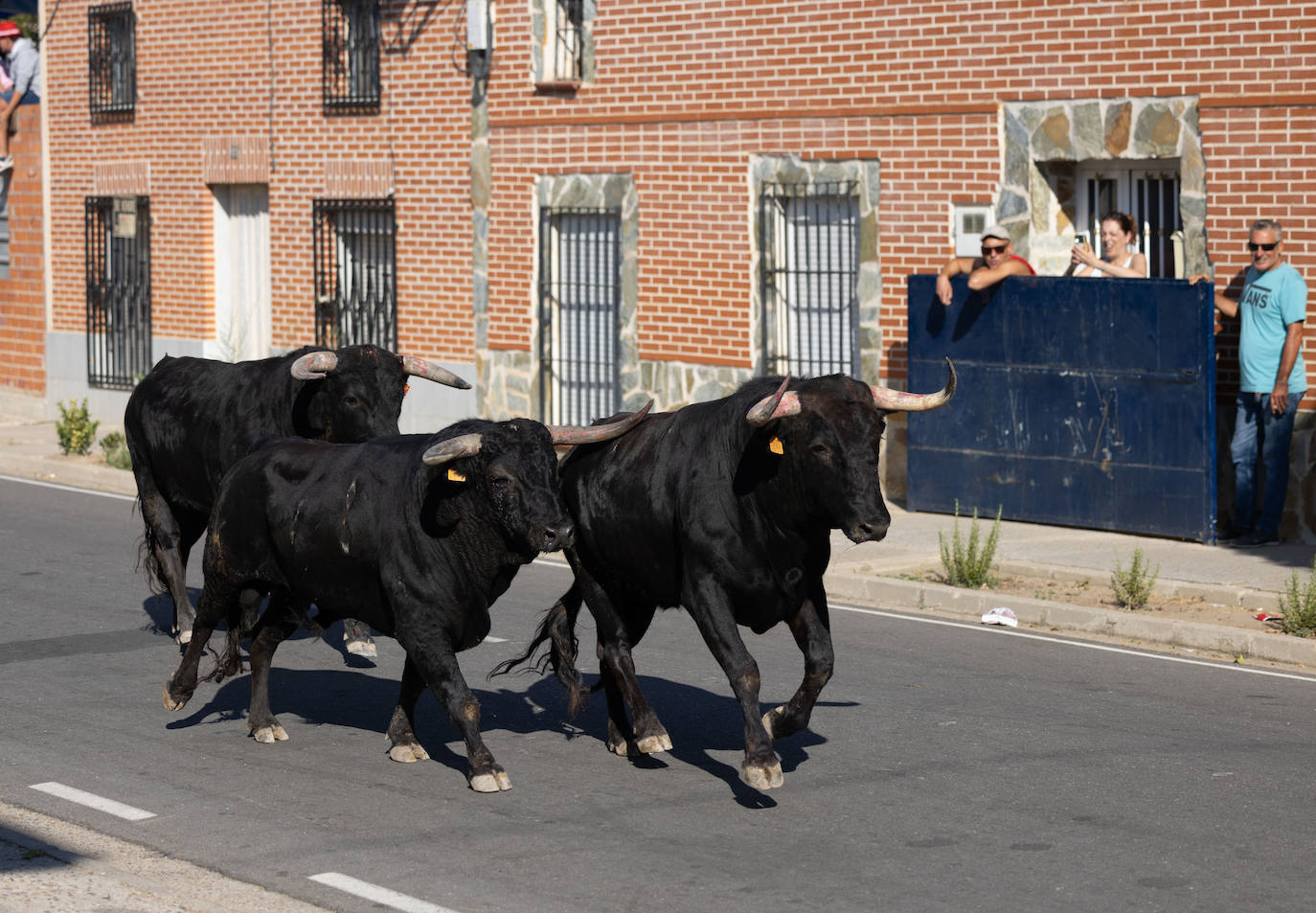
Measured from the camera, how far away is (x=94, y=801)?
831cm

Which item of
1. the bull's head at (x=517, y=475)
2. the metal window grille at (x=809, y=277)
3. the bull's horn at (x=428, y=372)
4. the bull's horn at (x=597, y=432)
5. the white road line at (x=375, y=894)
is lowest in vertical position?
the white road line at (x=375, y=894)

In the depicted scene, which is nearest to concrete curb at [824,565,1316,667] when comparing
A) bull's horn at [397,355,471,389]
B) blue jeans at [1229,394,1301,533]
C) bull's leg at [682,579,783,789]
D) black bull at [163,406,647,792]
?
blue jeans at [1229,394,1301,533]

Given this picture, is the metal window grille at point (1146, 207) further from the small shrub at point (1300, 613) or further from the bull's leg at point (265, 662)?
the bull's leg at point (265, 662)

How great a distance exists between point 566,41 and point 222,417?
993 centimetres

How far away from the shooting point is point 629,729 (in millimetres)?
9320

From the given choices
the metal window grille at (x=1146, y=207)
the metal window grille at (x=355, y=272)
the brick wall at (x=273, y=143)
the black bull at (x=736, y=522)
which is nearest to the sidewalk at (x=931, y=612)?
the black bull at (x=736, y=522)

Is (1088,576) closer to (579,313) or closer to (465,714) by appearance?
(465,714)

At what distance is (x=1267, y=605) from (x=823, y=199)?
705cm

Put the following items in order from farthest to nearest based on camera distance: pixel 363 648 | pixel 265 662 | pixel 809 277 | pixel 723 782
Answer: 1. pixel 809 277
2. pixel 363 648
3. pixel 265 662
4. pixel 723 782

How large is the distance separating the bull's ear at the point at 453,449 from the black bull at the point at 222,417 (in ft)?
8.25

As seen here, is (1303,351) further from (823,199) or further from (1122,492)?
(823,199)

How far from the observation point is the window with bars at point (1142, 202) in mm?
16125

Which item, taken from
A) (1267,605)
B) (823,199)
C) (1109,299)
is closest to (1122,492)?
(1109,299)

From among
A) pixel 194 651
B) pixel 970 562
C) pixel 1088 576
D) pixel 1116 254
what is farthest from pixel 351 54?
pixel 194 651
